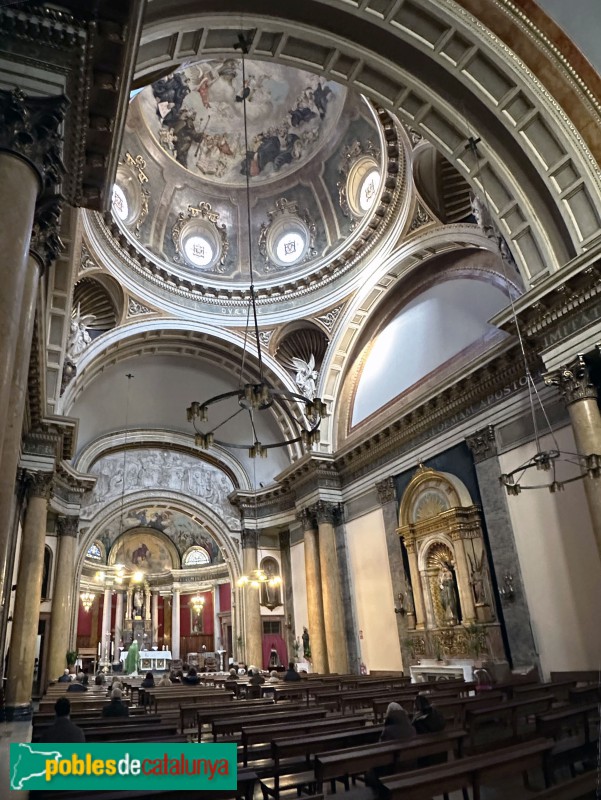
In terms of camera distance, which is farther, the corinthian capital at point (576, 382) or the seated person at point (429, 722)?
the corinthian capital at point (576, 382)

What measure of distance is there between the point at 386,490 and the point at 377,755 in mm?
11840

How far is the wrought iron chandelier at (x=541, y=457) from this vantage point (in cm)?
788

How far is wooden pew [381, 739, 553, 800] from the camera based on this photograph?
3.55 meters

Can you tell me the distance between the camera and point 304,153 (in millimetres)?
18578

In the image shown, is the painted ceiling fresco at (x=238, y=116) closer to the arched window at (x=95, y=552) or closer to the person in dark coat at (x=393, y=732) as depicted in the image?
the person in dark coat at (x=393, y=732)

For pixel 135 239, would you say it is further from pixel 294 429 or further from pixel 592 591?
pixel 592 591

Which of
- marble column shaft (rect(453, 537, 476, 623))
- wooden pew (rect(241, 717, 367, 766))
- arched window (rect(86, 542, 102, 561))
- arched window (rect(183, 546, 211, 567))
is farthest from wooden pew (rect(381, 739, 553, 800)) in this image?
arched window (rect(183, 546, 211, 567))

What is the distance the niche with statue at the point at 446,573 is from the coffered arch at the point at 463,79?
5.76 m

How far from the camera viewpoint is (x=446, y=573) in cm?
1350

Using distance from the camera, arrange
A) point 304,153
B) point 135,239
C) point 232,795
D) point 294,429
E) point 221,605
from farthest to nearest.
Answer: point 221,605
point 294,429
point 304,153
point 135,239
point 232,795

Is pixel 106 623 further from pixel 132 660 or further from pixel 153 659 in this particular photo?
pixel 132 660

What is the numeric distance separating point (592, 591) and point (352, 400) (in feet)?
33.1

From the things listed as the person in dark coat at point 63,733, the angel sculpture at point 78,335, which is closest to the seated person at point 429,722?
the person in dark coat at point 63,733

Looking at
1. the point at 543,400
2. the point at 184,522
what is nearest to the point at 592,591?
the point at 543,400
